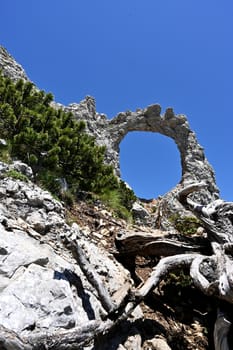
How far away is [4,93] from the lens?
359 inches

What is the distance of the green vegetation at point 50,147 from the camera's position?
314 inches

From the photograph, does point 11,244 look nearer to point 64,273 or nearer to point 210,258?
point 64,273

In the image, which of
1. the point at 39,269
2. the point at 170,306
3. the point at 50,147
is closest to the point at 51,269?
the point at 39,269

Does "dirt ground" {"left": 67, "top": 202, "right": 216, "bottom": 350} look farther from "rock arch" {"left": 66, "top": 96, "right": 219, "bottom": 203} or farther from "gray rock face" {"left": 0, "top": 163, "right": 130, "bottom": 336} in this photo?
"rock arch" {"left": 66, "top": 96, "right": 219, "bottom": 203}

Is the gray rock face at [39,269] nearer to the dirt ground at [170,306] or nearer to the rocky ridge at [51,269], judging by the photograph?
the rocky ridge at [51,269]

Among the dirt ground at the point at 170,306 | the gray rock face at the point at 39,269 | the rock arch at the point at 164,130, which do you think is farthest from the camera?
the rock arch at the point at 164,130

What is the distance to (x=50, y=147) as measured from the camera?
8.40 m

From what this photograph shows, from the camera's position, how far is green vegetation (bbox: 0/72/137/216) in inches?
314

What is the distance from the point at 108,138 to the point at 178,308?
1877 centimetres

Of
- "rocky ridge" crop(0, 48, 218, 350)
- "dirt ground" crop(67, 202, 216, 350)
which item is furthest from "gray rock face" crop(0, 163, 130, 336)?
"dirt ground" crop(67, 202, 216, 350)

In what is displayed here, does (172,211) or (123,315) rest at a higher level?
(172,211)

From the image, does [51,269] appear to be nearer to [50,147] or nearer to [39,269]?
[39,269]

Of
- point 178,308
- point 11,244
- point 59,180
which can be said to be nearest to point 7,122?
point 59,180

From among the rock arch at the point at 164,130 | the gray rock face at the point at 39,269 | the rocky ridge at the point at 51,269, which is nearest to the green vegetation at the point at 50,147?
the rocky ridge at the point at 51,269
